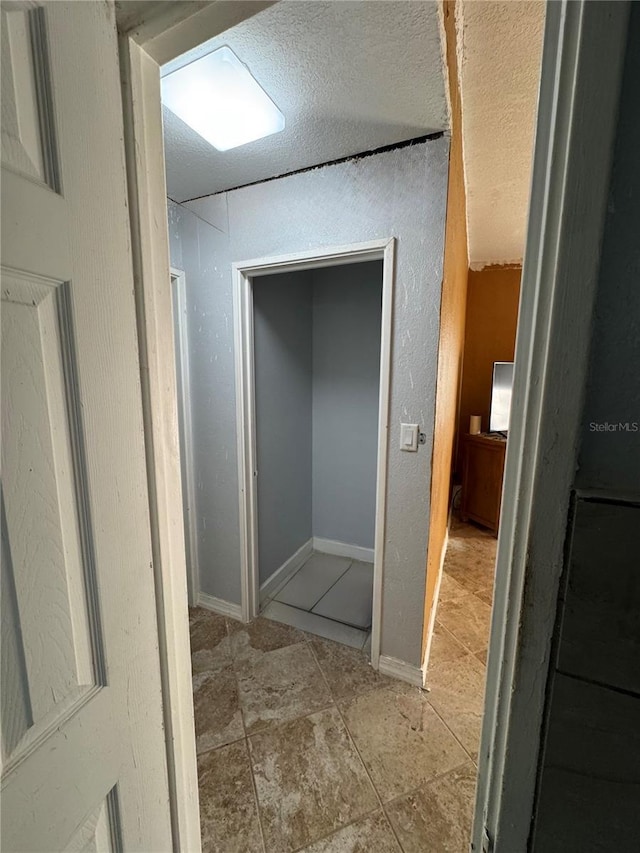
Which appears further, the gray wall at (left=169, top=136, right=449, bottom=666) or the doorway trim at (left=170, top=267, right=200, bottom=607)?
the doorway trim at (left=170, top=267, right=200, bottom=607)

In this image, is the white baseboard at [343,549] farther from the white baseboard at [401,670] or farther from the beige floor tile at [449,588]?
the white baseboard at [401,670]

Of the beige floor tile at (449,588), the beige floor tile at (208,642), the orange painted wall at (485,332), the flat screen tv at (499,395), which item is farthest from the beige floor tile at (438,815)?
the orange painted wall at (485,332)

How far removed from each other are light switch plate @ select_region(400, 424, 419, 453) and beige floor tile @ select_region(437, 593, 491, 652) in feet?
3.95

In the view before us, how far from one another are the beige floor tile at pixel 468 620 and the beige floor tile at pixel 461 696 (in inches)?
5.5

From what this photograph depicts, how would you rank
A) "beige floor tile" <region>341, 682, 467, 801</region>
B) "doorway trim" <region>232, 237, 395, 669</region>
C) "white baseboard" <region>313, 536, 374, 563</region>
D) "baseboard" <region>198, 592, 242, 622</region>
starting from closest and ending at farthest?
"beige floor tile" <region>341, 682, 467, 801</region> < "doorway trim" <region>232, 237, 395, 669</region> < "baseboard" <region>198, 592, 242, 622</region> < "white baseboard" <region>313, 536, 374, 563</region>

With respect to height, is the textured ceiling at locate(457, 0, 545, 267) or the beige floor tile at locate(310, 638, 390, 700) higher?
the textured ceiling at locate(457, 0, 545, 267)

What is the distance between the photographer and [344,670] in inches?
71.0

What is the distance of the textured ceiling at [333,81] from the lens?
3.01 ft

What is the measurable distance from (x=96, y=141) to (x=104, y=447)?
0.43 m

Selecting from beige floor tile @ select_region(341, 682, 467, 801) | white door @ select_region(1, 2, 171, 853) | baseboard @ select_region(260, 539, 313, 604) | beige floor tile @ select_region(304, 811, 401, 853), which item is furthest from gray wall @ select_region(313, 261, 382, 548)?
white door @ select_region(1, 2, 171, 853)

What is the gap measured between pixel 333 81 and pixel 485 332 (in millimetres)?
3141

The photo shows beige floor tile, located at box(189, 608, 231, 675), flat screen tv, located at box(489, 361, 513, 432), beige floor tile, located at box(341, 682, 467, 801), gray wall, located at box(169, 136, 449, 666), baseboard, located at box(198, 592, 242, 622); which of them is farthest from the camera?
flat screen tv, located at box(489, 361, 513, 432)

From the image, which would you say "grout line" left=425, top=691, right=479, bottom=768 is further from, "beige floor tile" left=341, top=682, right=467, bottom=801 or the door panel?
A: the door panel

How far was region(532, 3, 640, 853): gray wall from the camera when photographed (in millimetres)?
340
